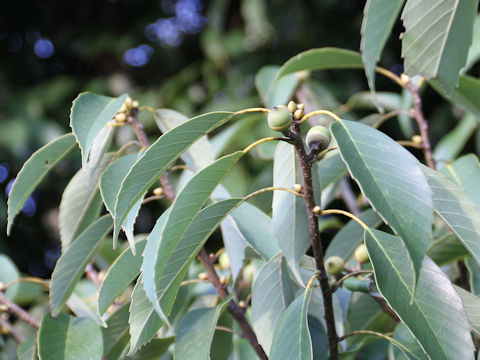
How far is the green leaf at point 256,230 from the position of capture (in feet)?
2.21

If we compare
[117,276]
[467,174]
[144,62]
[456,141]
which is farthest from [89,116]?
[144,62]

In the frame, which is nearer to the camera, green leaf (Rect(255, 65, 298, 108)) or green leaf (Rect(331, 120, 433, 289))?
green leaf (Rect(331, 120, 433, 289))

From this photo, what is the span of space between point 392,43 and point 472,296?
2193mm

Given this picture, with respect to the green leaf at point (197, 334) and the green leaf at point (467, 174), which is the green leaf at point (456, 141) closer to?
the green leaf at point (467, 174)

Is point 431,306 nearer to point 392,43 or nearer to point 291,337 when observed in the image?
point 291,337

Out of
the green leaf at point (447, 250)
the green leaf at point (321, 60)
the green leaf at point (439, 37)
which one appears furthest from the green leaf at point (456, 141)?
the green leaf at point (439, 37)

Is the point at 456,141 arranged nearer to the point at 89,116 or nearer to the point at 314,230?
the point at 314,230

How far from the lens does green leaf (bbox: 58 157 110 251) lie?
2.62 feet

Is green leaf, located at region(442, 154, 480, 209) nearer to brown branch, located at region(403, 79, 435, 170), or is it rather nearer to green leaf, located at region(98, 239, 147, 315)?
brown branch, located at region(403, 79, 435, 170)

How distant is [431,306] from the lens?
1.79 ft

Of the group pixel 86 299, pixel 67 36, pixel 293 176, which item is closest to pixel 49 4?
pixel 67 36

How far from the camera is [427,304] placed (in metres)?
0.55

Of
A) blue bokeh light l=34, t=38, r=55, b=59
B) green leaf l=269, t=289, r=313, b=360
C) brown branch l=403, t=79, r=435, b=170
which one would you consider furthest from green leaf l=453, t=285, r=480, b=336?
blue bokeh light l=34, t=38, r=55, b=59

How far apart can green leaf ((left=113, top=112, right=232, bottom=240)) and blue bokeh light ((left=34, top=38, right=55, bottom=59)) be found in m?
3.00
